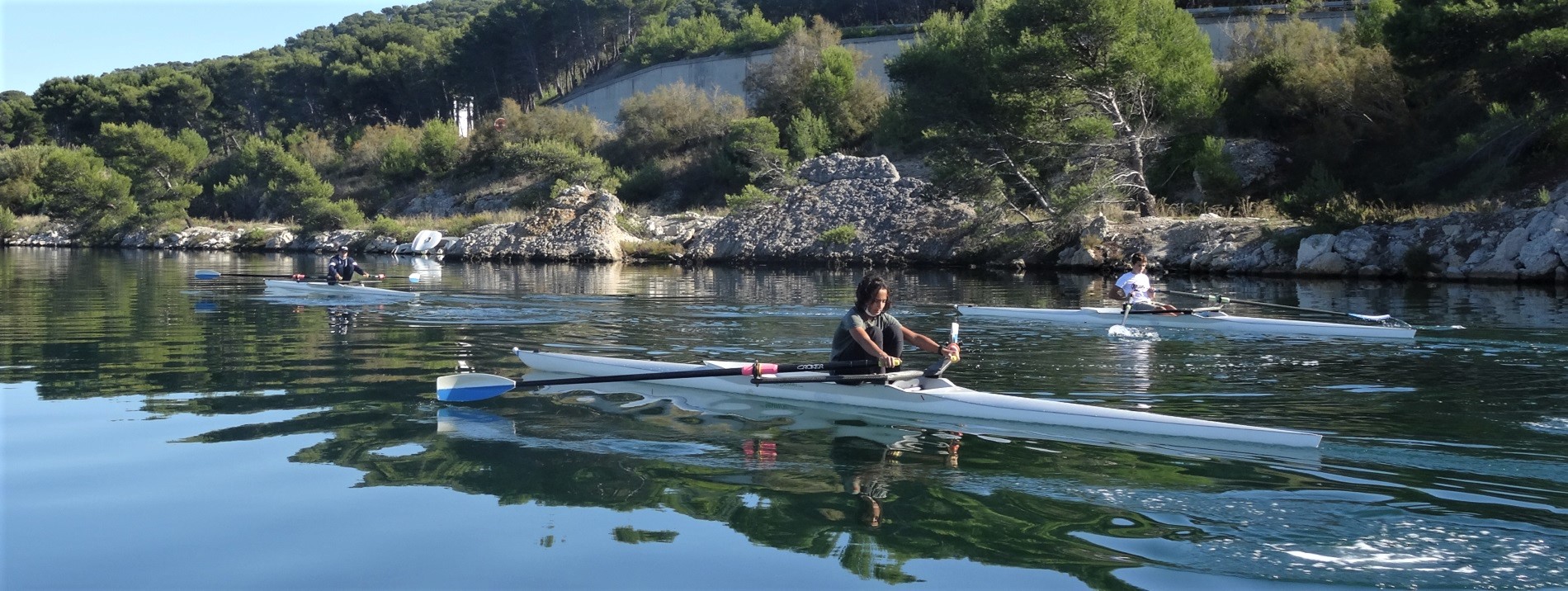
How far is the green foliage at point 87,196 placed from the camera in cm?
5706

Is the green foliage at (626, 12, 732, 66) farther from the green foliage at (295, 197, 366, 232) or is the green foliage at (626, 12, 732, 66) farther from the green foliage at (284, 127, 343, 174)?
the green foliage at (295, 197, 366, 232)

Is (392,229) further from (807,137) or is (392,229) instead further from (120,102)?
(120,102)

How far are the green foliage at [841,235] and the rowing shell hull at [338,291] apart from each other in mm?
17155

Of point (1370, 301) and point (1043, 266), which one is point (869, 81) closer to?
point (1043, 266)

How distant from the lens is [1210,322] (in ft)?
48.8

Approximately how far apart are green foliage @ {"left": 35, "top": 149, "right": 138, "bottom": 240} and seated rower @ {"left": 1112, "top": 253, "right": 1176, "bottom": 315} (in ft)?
181

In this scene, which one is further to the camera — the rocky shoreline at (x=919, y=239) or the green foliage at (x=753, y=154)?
the green foliage at (x=753, y=154)

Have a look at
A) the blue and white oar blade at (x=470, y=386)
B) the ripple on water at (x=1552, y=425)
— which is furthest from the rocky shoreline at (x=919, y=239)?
the blue and white oar blade at (x=470, y=386)

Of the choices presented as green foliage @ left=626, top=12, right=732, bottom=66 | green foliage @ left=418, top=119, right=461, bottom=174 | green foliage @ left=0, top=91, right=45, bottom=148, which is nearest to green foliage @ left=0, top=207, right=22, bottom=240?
green foliage @ left=418, top=119, right=461, bottom=174

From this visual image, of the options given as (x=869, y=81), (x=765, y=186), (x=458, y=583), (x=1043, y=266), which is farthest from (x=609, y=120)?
(x=458, y=583)

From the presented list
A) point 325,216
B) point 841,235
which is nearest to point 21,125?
point 325,216

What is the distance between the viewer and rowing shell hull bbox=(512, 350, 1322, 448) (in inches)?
301

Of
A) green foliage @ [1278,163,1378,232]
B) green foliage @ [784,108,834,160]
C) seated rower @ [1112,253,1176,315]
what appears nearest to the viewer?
seated rower @ [1112,253,1176,315]

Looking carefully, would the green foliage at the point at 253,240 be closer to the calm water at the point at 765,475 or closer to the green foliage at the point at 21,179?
the green foliage at the point at 21,179
